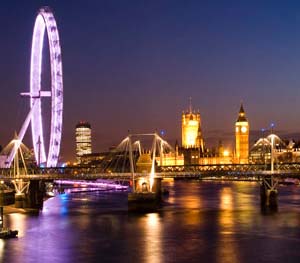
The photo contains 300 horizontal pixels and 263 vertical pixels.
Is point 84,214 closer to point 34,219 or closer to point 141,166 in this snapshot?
point 34,219

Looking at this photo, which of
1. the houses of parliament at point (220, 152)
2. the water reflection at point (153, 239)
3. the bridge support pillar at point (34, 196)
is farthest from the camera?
the houses of parliament at point (220, 152)

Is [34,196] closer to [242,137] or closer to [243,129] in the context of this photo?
[242,137]

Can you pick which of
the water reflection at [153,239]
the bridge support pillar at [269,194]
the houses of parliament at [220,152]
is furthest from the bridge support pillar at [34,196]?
the houses of parliament at [220,152]

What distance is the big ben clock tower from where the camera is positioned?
155 meters

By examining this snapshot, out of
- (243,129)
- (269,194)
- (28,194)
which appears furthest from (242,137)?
(28,194)

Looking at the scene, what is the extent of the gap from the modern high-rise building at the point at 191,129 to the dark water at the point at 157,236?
359ft

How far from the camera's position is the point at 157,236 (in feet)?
128

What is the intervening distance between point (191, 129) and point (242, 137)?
1409 cm

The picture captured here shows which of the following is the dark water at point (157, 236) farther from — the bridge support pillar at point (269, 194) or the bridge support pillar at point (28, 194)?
the bridge support pillar at point (28, 194)

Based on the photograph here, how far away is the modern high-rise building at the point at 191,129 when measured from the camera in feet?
539

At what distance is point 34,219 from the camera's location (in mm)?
47531

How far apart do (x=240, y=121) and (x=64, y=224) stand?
378 ft

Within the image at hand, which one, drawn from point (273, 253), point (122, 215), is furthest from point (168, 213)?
point (273, 253)

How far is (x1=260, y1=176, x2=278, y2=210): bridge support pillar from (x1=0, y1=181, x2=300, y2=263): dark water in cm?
124
